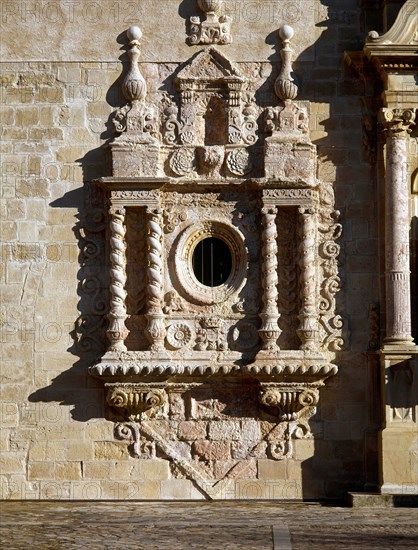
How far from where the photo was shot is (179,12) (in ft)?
58.8

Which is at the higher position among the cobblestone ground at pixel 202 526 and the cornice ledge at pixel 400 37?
the cornice ledge at pixel 400 37

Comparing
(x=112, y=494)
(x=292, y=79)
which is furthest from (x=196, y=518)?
(x=292, y=79)

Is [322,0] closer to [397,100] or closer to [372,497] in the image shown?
[397,100]

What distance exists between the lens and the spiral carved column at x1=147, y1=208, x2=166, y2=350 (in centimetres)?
1744

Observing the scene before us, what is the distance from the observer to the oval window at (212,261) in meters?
17.8

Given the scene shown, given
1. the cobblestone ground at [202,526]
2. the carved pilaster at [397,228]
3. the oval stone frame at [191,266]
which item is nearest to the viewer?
the cobblestone ground at [202,526]

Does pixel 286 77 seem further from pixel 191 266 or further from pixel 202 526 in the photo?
pixel 202 526

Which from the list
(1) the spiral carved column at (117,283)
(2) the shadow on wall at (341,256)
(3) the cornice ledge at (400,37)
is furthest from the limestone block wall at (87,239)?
(3) the cornice ledge at (400,37)

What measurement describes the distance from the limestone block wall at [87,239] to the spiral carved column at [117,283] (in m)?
0.25

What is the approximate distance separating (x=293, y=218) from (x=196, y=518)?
12.6ft

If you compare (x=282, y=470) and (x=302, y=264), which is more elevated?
(x=302, y=264)

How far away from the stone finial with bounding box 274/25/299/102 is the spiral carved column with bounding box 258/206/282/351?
4.44 ft

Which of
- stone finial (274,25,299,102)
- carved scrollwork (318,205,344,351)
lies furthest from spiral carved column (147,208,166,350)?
stone finial (274,25,299,102)

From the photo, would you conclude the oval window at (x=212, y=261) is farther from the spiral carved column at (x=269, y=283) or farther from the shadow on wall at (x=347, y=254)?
the shadow on wall at (x=347, y=254)
